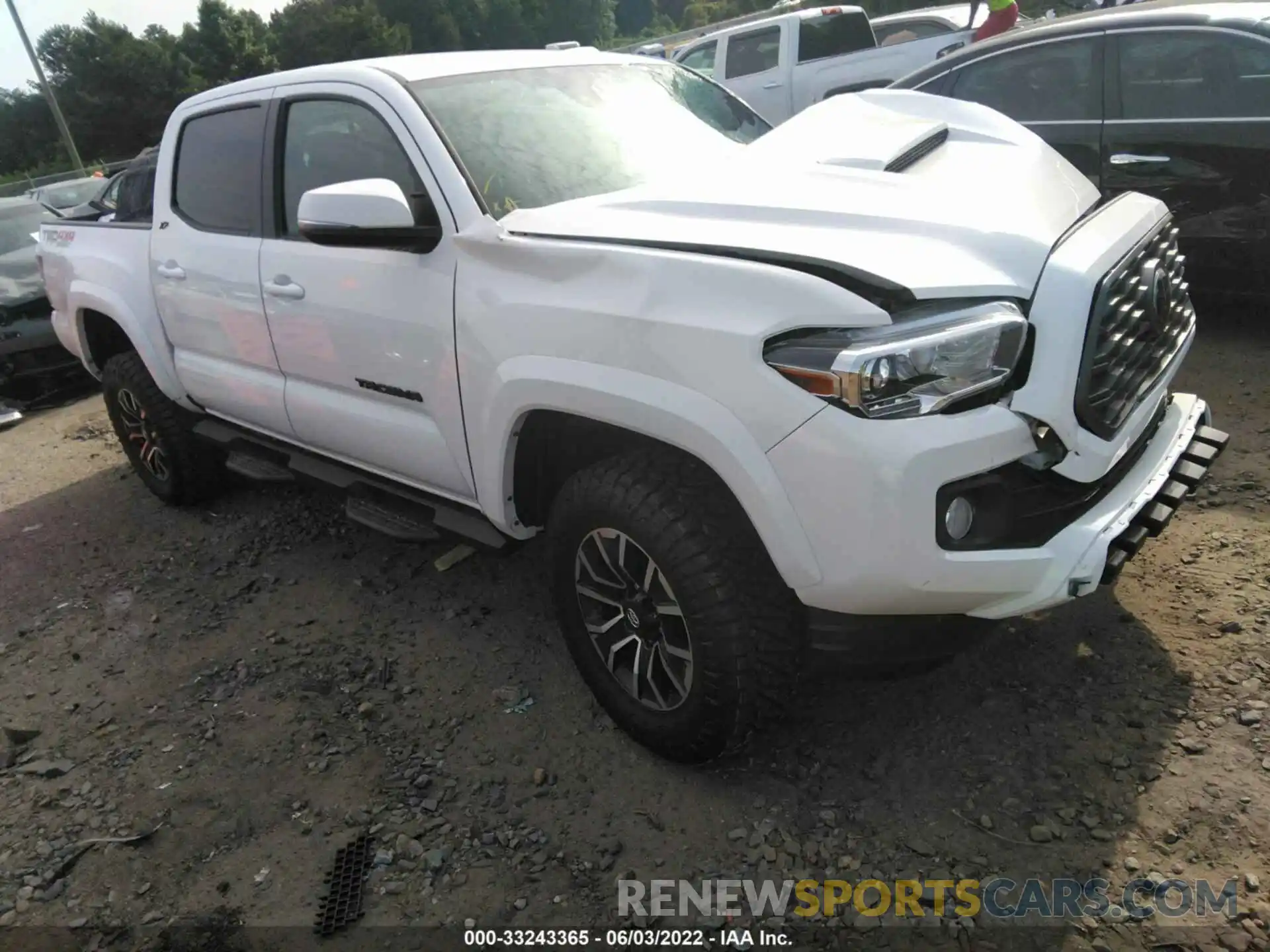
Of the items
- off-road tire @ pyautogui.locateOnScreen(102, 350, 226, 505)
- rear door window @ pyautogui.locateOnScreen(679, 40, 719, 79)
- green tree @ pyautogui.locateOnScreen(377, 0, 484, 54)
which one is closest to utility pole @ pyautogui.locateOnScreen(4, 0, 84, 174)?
rear door window @ pyautogui.locateOnScreen(679, 40, 719, 79)

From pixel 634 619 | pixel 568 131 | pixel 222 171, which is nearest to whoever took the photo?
pixel 634 619

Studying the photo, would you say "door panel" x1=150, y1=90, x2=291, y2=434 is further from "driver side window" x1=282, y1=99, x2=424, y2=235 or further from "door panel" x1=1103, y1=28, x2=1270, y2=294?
"door panel" x1=1103, y1=28, x2=1270, y2=294

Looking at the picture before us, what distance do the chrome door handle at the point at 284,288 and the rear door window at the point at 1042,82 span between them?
11.8ft

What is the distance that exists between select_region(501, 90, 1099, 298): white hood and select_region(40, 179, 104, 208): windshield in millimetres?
10649

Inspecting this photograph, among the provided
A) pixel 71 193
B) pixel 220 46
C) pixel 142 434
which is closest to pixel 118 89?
pixel 220 46

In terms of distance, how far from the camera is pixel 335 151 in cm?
326

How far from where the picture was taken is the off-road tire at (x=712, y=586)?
7.36 feet

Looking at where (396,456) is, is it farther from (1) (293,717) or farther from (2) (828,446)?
(2) (828,446)

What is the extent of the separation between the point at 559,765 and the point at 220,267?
2454 mm

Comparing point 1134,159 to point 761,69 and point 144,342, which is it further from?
point 761,69

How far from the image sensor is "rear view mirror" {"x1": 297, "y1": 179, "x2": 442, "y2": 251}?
8.54ft

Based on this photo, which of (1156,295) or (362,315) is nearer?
(1156,295)

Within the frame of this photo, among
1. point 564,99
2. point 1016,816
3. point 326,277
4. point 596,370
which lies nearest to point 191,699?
point 326,277

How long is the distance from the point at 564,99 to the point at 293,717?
2323 mm
